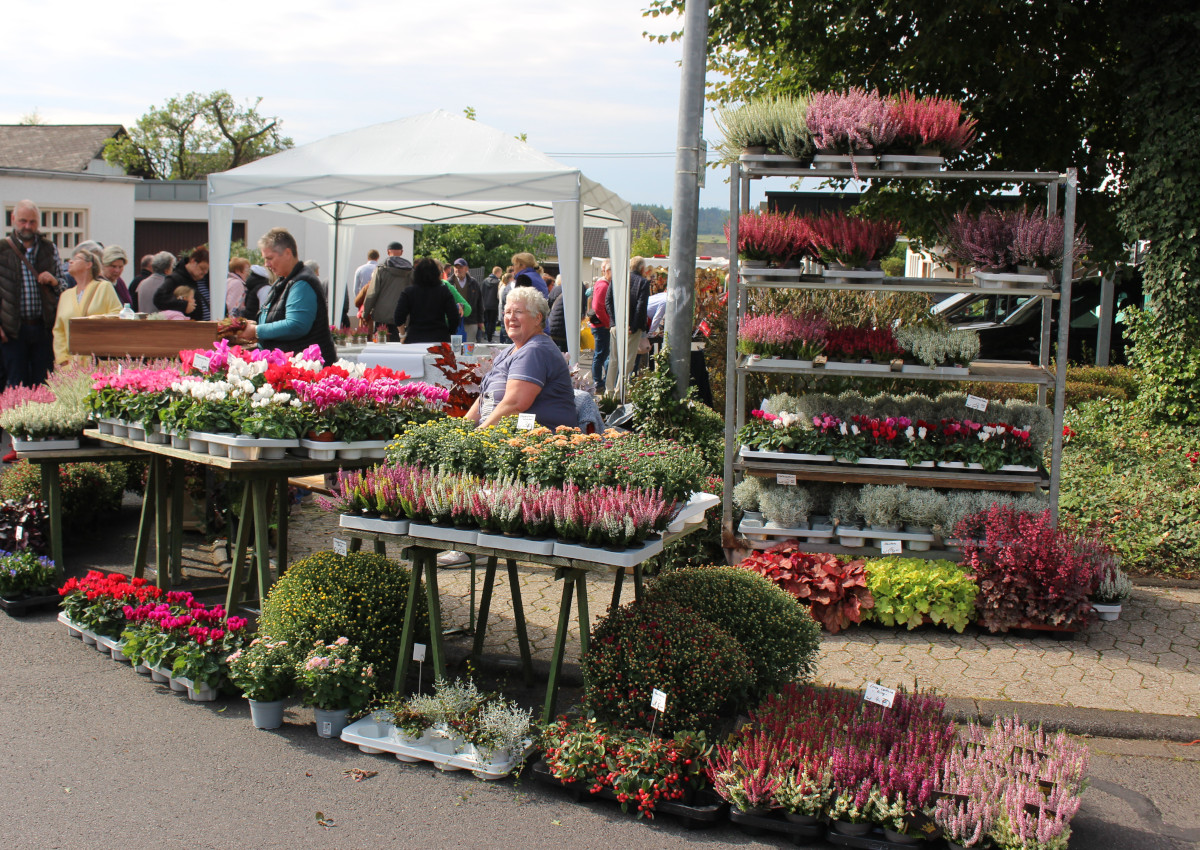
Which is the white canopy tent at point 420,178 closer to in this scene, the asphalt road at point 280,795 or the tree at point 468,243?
the asphalt road at point 280,795

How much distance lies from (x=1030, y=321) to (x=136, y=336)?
10.5 m

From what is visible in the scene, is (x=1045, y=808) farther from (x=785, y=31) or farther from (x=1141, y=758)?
(x=785, y=31)

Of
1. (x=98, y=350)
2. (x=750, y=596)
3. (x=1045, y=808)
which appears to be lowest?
(x=1045, y=808)

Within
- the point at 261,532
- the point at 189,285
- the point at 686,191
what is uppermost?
the point at 686,191

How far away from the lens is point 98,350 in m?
6.14

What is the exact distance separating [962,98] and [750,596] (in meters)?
7.47

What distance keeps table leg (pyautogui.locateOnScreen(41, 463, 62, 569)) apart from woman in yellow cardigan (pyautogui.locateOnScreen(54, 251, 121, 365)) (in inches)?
102

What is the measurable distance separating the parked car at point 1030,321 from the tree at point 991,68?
2.85 meters

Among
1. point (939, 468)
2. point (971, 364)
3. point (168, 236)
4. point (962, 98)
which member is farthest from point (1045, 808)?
point (168, 236)

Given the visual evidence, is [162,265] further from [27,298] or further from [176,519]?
[176,519]

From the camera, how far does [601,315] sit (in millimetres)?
11938

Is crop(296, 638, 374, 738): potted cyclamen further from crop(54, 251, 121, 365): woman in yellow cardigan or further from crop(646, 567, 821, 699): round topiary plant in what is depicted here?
crop(54, 251, 121, 365): woman in yellow cardigan

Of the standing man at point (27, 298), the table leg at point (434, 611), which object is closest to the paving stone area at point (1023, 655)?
the table leg at point (434, 611)

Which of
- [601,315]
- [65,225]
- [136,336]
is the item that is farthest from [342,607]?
[65,225]
